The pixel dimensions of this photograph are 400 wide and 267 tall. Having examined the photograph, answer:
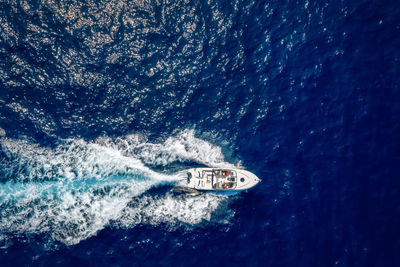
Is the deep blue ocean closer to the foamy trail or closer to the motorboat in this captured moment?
the foamy trail

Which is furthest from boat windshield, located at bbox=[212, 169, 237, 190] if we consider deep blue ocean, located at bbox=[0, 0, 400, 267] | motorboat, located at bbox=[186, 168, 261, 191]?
deep blue ocean, located at bbox=[0, 0, 400, 267]

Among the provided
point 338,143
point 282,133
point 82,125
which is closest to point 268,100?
point 282,133

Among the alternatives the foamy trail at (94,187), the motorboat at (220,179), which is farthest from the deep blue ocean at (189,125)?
the motorboat at (220,179)

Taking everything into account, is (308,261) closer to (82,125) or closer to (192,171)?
(192,171)

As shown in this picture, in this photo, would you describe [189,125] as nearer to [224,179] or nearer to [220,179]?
[220,179]

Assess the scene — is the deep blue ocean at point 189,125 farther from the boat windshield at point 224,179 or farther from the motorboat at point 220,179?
the boat windshield at point 224,179
